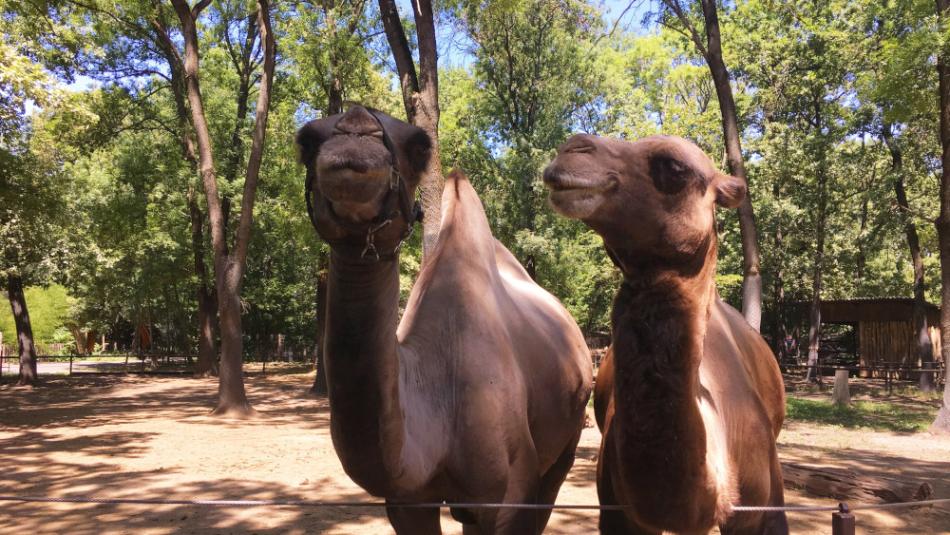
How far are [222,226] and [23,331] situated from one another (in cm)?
1223

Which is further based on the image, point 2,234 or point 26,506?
point 2,234

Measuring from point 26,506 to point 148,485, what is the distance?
132 centimetres

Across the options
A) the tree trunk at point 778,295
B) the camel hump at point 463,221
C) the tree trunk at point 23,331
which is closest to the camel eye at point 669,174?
the camel hump at point 463,221

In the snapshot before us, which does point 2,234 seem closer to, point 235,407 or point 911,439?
point 235,407

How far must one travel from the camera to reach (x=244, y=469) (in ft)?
32.2

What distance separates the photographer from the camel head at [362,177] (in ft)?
6.88

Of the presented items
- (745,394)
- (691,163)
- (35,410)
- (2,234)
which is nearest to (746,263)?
(745,394)

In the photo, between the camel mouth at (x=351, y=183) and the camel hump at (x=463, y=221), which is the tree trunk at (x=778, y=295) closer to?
the camel hump at (x=463, y=221)

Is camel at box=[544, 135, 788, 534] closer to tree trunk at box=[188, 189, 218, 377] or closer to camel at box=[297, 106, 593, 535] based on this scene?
camel at box=[297, 106, 593, 535]

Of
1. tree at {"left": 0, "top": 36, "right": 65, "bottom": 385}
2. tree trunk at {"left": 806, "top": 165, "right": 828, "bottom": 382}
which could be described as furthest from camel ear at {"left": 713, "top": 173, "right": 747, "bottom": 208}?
tree trunk at {"left": 806, "top": 165, "right": 828, "bottom": 382}

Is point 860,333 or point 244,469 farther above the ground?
point 860,333

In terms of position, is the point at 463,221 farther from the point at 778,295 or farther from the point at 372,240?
the point at 778,295

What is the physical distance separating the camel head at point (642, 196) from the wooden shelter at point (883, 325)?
93.5ft

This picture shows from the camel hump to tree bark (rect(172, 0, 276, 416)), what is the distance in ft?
34.5
